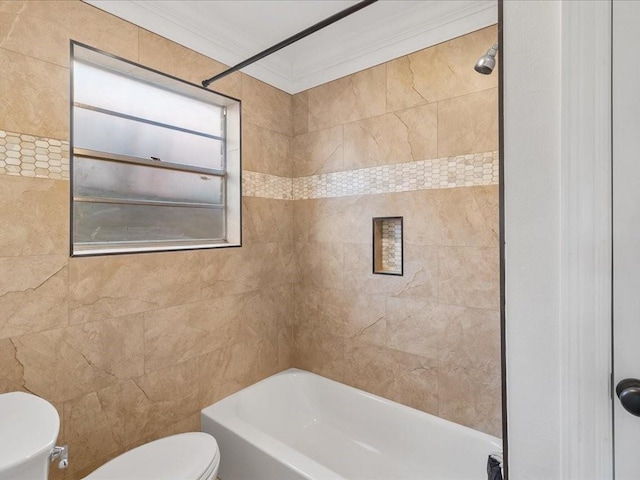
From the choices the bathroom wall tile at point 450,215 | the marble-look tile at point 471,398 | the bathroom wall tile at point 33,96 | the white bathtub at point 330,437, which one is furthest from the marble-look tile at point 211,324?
the marble-look tile at point 471,398

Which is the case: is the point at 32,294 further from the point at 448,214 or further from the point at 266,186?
the point at 448,214

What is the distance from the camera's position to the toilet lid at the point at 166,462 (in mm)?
1293

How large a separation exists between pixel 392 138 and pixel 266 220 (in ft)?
3.31

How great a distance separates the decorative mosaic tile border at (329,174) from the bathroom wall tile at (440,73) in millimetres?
360

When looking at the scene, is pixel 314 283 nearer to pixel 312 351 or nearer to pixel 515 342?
pixel 312 351

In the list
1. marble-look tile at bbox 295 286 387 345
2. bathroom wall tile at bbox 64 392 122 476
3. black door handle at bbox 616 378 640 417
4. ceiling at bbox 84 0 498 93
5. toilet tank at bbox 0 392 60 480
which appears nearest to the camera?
black door handle at bbox 616 378 640 417

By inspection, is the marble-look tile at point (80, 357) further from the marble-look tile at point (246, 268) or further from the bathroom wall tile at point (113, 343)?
the marble-look tile at point (246, 268)

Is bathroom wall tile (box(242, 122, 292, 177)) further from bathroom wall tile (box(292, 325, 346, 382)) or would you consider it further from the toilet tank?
the toilet tank

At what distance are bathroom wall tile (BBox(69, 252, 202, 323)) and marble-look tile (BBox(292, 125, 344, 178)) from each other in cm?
103

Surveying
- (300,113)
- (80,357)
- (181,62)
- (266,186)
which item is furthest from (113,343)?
(300,113)

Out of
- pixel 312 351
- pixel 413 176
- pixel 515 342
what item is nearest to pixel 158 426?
pixel 312 351

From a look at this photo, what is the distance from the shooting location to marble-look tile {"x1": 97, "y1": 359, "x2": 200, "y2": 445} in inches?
62.4

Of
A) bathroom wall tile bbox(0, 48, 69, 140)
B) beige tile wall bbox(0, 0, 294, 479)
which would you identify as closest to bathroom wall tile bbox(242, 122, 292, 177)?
beige tile wall bbox(0, 0, 294, 479)

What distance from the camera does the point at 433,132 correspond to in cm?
184
